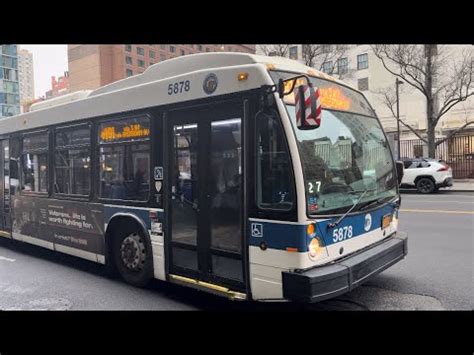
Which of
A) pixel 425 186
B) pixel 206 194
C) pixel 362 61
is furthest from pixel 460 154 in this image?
pixel 206 194

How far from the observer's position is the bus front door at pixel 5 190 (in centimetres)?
925

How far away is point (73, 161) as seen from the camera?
285 inches

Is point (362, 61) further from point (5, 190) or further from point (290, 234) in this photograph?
point (290, 234)

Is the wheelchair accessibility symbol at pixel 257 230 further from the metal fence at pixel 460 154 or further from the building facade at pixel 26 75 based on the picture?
the building facade at pixel 26 75

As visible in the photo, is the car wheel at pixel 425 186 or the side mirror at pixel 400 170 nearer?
the side mirror at pixel 400 170

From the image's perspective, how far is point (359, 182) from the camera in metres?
5.06

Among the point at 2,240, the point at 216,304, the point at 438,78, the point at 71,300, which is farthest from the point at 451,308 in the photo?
the point at 438,78

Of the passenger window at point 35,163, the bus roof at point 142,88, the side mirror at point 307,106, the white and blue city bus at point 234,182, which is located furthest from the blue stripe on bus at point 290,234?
the passenger window at point 35,163

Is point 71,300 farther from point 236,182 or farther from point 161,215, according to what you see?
point 236,182

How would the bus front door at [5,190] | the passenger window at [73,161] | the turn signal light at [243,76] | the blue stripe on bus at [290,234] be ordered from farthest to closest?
the bus front door at [5,190]
the passenger window at [73,161]
the turn signal light at [243,76]
the blue stripe on bus at [290,234]

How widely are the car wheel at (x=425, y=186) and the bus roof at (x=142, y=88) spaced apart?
53.9ft

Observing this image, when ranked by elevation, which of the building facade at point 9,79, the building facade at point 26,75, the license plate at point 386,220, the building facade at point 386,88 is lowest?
the license plate at point 386,220

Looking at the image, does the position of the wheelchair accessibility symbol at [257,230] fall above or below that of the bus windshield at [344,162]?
below

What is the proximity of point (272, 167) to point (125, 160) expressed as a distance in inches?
103
